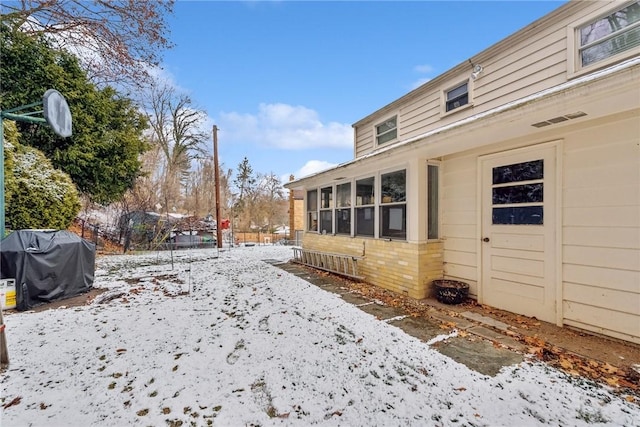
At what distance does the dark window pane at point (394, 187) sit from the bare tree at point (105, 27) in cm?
Answer: 645

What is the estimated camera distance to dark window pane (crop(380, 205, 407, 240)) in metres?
4.96

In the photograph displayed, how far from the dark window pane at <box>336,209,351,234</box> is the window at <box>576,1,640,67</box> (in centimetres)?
468

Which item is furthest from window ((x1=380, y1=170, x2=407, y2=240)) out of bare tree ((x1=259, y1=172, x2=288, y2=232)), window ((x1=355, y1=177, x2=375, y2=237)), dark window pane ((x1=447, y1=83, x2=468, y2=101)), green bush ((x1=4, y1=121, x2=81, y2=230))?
bare tree ((x1=259, y1=172, x2=288, y2=232))

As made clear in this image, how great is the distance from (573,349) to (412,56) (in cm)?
705

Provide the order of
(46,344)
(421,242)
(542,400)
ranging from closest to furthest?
(542,400)
(46,344)
(421,242)

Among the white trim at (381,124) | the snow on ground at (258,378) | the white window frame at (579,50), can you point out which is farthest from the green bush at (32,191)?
the white window frame at (579,50)

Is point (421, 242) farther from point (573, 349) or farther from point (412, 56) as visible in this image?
point (412, 56)

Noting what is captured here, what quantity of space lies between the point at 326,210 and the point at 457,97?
403 cm

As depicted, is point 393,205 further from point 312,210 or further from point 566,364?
point 312,210

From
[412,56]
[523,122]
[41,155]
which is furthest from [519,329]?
[41,155]

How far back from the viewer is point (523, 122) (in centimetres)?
301

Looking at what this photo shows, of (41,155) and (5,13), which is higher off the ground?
(5,13)

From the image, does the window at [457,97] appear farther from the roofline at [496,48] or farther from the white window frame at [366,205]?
the white window frame at [366,205]

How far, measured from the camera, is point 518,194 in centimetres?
380
